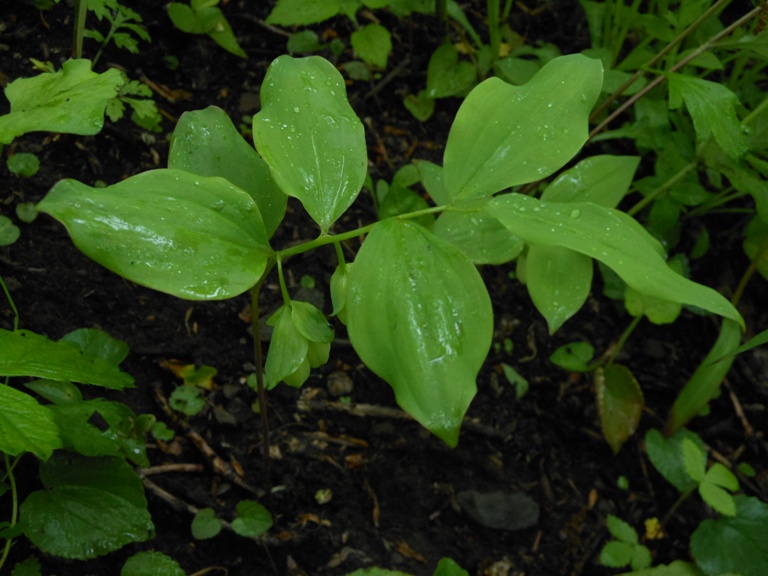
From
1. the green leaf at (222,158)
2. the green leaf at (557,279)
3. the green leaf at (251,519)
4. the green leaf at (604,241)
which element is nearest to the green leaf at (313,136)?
the green leaf at (222,158)

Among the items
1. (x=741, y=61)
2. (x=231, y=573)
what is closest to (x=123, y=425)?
(x=231, y=573)

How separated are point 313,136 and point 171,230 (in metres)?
0.28

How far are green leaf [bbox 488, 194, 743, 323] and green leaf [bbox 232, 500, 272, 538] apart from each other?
862 mm

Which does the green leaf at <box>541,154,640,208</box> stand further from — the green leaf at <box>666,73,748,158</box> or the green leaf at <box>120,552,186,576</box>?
the green leaf at <box>120,552,186,576</box>

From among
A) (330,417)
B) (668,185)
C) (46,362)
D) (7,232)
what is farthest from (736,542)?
(7,232)

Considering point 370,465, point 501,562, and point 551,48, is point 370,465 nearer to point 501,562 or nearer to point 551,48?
point 501,562

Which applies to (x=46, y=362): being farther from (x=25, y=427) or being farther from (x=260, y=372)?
(x=260, y=372)

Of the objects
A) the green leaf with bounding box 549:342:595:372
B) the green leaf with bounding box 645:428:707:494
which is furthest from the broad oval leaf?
the green leaf with bounding box 645:428:707:494

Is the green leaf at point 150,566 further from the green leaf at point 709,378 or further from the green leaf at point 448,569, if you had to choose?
the green leaf at point 709,378

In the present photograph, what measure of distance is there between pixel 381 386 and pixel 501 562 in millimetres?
515

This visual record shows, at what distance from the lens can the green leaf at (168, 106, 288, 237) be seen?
102cm

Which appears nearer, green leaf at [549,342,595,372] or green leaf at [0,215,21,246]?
green leaf at [0,215,21,246]

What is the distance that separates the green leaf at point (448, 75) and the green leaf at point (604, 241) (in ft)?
3.87

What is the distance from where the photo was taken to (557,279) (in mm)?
1350
